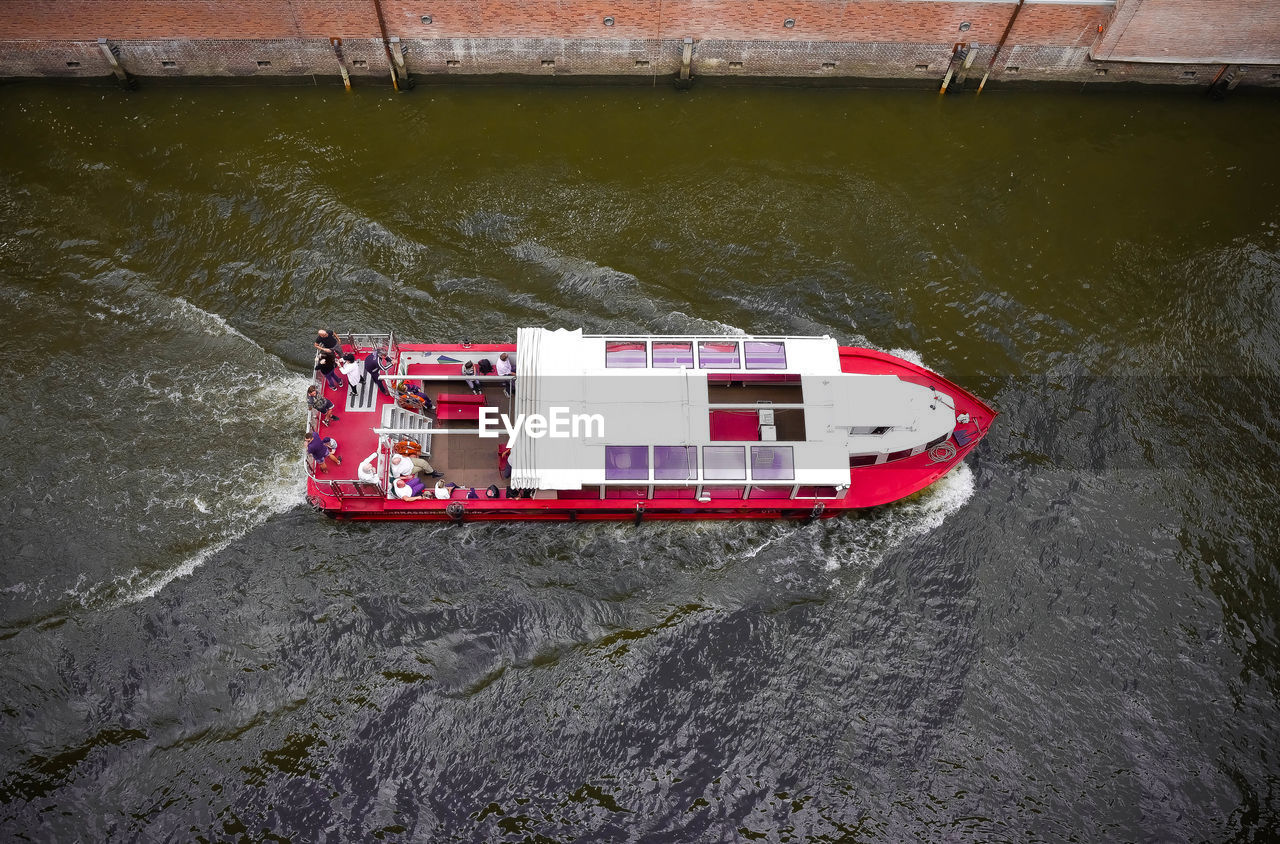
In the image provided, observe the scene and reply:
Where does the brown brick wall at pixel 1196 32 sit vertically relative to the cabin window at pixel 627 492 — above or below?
above

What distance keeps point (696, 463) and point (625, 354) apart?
292 centimetres

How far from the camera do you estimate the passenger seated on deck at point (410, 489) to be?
17.1 metres

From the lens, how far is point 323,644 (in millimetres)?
16359

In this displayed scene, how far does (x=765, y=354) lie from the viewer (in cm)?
1802

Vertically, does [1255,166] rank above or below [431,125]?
below

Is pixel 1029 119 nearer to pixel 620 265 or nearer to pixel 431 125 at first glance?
pixel 620 265

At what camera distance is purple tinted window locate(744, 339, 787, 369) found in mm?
17922

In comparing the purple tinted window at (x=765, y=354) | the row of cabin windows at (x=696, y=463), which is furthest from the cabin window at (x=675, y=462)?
the purple tinted window at (x=765, y=354)

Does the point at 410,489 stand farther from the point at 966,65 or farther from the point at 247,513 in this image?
the point at 966,65

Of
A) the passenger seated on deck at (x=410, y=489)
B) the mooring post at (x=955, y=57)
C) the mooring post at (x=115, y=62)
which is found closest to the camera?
the passenger seated on deck at (x=410, y=489)

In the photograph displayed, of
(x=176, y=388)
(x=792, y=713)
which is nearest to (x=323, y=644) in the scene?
(x=176, y=388)

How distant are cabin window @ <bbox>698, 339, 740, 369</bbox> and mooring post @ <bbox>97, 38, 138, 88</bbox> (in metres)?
19.8

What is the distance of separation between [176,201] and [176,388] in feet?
20.7

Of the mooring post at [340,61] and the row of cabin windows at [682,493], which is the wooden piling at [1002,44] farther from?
the mooring post at [340,61]
